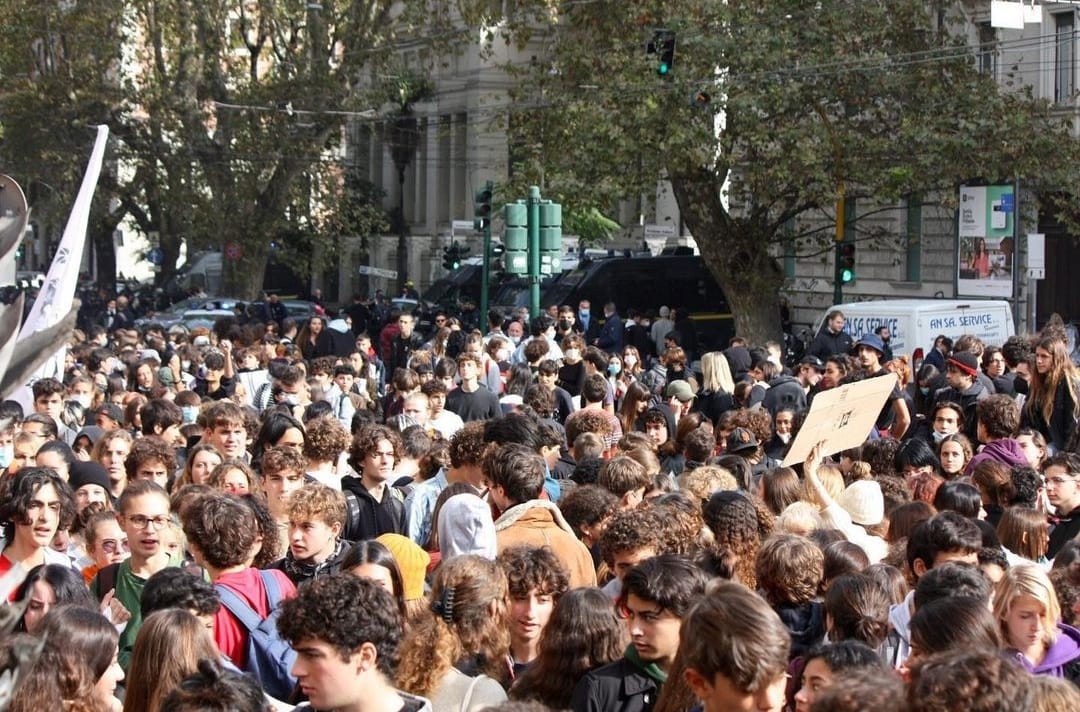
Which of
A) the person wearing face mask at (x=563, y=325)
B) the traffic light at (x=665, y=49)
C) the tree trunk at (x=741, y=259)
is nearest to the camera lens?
the person wearing face mask at (x=563, y=325)

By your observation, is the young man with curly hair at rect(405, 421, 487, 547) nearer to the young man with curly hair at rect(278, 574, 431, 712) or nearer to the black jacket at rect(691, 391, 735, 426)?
the young man with curly hair at rect(278, 574, 431, 712)

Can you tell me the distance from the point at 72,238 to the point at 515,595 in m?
8.37


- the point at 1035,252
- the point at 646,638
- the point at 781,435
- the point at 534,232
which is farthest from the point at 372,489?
the point at 1035,252

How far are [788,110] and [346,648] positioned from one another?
23.9 m

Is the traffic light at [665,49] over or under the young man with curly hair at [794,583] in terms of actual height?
over

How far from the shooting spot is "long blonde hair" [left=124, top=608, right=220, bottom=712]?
15.9 feet

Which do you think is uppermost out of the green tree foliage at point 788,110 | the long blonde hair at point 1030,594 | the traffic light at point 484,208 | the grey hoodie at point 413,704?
the green tree foliage at point 788,110

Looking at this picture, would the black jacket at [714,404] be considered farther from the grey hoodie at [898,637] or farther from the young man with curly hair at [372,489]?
the grey hoodie at [898,637]

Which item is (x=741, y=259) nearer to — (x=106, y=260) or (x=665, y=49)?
(x=665, y=49)

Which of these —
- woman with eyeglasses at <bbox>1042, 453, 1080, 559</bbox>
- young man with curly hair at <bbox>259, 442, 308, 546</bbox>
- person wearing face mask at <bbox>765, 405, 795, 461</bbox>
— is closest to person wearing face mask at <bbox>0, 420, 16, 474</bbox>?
young man with curly hair at <bbox>259, 442, 308, 546</bbox>

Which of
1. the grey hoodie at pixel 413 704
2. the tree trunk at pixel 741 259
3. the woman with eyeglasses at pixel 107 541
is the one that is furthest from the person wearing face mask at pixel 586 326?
the grey hoodie at pixel 413 704

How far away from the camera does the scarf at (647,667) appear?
5.04m

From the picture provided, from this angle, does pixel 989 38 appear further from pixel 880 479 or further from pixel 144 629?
pixel 144 629

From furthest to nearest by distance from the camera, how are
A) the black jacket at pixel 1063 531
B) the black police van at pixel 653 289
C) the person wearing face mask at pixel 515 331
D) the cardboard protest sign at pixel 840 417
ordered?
Answer: the black police van at pixel 653 289 < the person wearing face mask at pixel 515 331 < the cardboard protest sign at pixel 840 417 < the black jacket at pixel 1063 531
